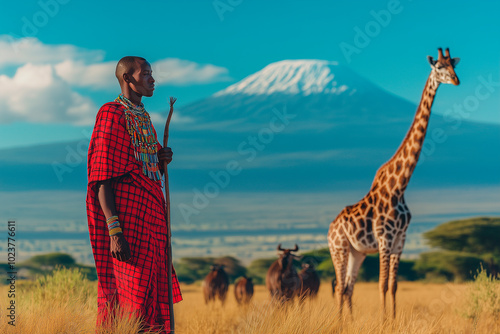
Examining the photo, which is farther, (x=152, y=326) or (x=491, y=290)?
(x=491, y=290)

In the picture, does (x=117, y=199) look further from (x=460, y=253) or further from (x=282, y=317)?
(x=460, y=253)

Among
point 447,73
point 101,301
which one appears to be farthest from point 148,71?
point 447,73

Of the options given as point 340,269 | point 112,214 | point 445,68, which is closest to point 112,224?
point 112,214

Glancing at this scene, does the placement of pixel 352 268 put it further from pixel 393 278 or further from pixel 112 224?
pixel 112 224

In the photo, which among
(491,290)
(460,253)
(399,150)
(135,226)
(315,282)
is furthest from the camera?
(460,253)

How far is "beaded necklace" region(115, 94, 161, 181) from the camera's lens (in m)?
5.56

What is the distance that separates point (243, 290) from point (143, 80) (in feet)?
28.4

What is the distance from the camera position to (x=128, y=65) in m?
5.67

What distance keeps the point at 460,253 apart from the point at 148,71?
21523 mm

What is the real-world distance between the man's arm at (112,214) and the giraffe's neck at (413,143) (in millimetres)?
4952

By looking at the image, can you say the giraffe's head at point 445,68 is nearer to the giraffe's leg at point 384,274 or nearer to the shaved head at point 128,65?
the giraffe's leg at point 384,274

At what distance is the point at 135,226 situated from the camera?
5449mm

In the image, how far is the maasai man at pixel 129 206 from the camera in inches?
213

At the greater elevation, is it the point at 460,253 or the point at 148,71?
the point at 148,71
